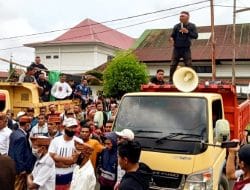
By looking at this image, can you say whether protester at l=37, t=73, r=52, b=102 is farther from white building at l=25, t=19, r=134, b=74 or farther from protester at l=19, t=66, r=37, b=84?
white building at l=25, t=19, r=134, b=74

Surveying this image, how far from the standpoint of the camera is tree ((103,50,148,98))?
26506 mm

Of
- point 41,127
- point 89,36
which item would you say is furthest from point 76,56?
point 41,127

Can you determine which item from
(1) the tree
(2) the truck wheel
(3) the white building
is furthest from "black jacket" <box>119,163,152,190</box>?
(3) the white building

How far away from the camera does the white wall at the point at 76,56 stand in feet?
132

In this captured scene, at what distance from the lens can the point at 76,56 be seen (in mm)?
40750

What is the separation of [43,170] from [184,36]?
229 inches

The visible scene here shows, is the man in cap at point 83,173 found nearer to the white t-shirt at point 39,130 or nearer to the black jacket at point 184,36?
the white t-shirt at point 39,130

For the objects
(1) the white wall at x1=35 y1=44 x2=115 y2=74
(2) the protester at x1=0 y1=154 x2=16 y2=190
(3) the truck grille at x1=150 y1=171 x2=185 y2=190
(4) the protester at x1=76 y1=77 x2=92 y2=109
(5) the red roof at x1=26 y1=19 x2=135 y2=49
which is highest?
(5) the red roof at x1=26 y1=19 x2=135 y2=49

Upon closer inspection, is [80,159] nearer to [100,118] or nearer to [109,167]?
[109,167]

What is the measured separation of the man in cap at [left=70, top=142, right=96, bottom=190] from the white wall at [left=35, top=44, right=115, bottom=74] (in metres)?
35.2

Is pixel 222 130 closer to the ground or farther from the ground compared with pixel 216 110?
closer to the ground

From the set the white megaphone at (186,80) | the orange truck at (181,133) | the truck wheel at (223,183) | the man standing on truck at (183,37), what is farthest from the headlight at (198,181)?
the man standing on truck at (183,37)

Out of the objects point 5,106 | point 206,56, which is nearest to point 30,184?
point 5,106

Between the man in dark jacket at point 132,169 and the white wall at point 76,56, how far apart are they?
3623 cm
